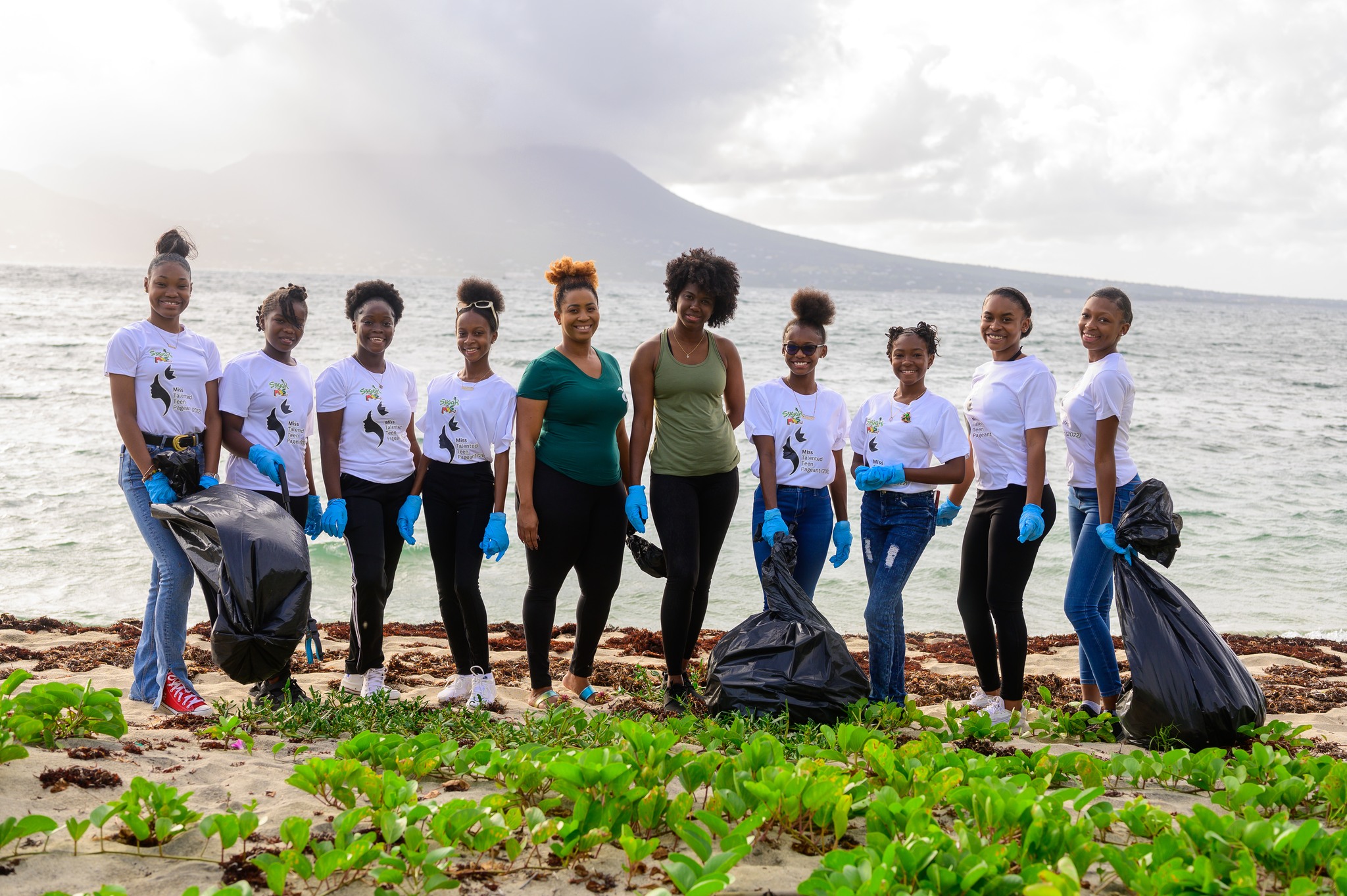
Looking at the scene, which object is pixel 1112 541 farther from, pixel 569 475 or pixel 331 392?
pixel 331 392

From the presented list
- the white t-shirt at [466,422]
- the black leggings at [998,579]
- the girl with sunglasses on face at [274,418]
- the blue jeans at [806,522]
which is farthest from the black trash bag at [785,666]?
the girl with sunglasses on face at [274,418]

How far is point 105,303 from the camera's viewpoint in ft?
130

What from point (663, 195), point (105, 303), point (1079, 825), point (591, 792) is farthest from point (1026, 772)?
point (663, 195)

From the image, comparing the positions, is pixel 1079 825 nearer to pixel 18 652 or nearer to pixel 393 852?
pixel 393 852

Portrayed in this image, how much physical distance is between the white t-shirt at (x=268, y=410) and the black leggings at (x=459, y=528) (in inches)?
24.7

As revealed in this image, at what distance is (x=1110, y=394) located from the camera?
12.9 feet

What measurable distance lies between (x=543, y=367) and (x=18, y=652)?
3.77 metres

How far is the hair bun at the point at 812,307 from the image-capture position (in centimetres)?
427

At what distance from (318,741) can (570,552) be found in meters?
1.30

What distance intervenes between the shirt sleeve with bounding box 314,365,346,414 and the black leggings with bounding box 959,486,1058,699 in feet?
9.46

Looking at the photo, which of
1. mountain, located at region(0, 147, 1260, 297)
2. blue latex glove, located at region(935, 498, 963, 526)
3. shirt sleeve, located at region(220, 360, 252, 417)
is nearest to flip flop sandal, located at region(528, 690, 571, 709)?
shirt sleeve, located at region(220, 360, 252, 417)

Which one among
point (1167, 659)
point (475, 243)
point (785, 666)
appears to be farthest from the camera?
point (475, 243)

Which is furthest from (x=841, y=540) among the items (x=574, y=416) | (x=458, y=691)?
(x=458, y=691)

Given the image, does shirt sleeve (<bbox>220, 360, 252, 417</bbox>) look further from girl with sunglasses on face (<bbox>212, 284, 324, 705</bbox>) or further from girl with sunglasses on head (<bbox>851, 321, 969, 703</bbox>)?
girl with sunglasses on head (<bbox>851, 321, 969, 703</bbox>)
